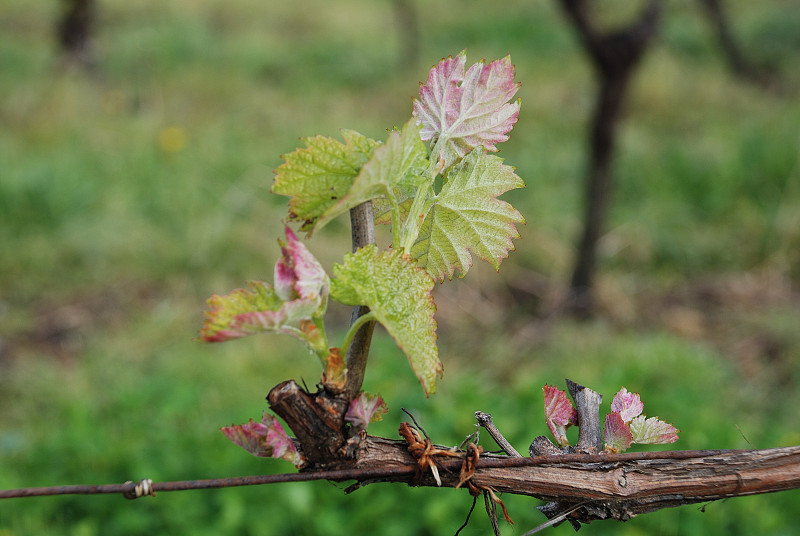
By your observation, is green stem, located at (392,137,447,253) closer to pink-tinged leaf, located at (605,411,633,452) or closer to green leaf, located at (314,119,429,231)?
green leaf, located at (314,119,429,231)

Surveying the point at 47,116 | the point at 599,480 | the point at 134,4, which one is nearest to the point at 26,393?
the point at 599,480

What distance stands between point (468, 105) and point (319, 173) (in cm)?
13

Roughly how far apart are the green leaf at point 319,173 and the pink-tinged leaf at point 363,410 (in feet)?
0.41

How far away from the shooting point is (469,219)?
1.77 ft

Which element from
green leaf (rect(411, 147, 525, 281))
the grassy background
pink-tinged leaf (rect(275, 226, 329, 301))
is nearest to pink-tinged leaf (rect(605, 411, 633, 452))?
green leaf (rect(411, 147, 525, 281))

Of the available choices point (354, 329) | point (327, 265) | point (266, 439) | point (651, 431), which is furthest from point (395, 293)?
point (327, 265)

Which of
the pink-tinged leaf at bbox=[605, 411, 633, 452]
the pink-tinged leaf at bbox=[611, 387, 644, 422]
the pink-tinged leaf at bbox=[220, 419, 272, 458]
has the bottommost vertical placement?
the pink-tinged leaf at bbox=[220, 419, 272, 458]

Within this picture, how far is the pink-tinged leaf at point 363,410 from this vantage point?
0.48m

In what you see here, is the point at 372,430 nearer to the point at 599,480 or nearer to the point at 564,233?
the point at 599,480

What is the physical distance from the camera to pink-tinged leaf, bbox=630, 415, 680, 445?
1.85 ft

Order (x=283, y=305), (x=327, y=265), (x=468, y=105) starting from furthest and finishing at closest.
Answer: (x=327, y=265), (x=468, y=105), (x=283, y=305)

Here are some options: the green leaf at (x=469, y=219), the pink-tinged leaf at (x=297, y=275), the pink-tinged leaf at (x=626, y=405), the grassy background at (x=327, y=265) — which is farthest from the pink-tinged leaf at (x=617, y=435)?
the grassy background at (x=327, y=265)

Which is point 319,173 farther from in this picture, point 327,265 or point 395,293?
point 327,265

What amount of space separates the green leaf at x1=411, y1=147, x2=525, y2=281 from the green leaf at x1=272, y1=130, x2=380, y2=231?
73 mm
